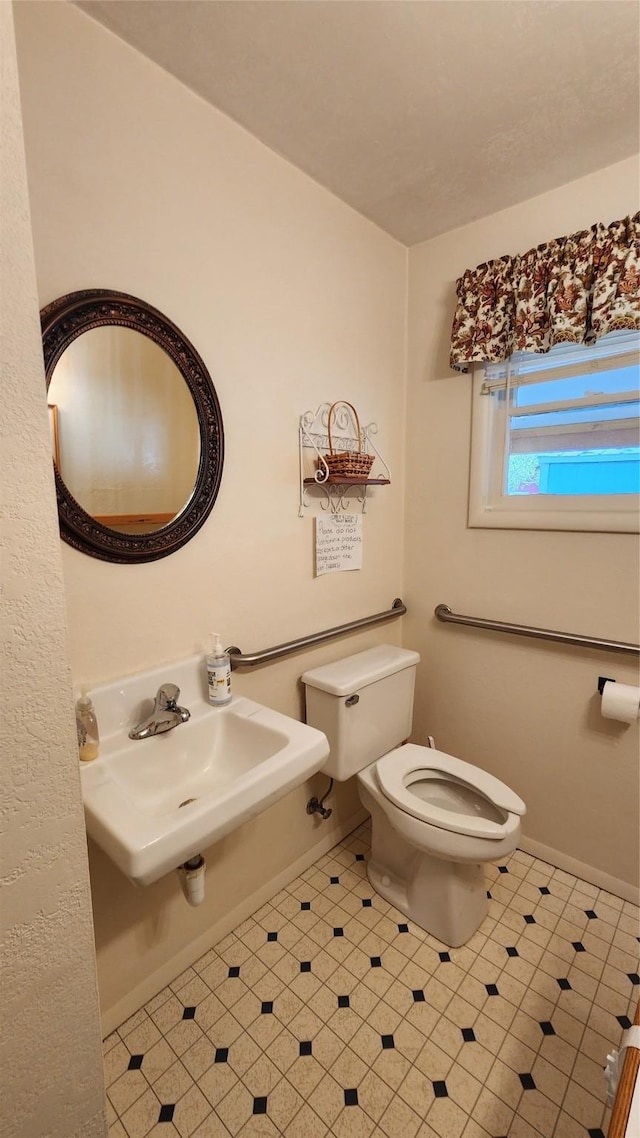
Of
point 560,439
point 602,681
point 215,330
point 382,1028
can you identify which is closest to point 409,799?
point 382,1028

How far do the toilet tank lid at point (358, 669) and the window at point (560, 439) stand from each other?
60 cm

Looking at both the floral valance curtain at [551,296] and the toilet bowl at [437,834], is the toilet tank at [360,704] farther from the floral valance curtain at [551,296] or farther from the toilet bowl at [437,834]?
the floral valance curtain at [551,296]

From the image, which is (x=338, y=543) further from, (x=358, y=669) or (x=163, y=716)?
(x=163, y=716)

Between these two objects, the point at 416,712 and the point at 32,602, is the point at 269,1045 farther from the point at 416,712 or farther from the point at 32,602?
the point at 32,602

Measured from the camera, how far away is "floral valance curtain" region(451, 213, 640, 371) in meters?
1.34

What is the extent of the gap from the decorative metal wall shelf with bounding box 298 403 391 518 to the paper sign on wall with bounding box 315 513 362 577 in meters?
0.04

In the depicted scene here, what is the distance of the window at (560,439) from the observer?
150cm

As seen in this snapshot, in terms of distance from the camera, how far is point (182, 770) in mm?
1221

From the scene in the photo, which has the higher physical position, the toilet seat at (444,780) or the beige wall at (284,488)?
the beige wall at (284,488)

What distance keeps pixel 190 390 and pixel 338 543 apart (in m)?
0.74

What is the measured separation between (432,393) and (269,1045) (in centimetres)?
214

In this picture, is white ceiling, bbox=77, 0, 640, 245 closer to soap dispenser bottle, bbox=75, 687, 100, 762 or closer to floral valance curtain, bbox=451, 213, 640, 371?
floral valance curtain, bbox=451, 213, 640, 371

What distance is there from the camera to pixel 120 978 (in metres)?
1.24

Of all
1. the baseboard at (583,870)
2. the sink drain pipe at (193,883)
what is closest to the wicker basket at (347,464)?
the sink drain pipe at (193,883)
